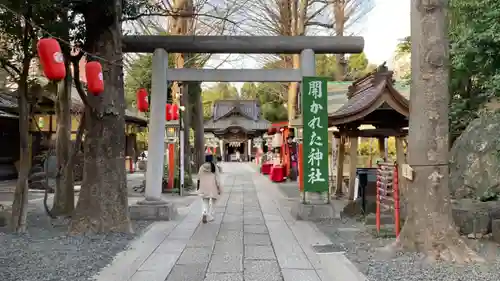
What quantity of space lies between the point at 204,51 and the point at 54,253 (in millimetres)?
5907

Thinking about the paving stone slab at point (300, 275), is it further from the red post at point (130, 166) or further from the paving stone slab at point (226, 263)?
the red post at point (130, 166)

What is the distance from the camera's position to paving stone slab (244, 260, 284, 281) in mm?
5754

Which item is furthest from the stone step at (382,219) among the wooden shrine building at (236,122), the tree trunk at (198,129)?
the wooden shrine building at (236,122)

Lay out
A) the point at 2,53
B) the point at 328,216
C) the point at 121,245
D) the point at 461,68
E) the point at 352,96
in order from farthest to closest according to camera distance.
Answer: the point at 352,96
the point at 461,68
the point at 328,216
the point at 2,53
the point at 121,245

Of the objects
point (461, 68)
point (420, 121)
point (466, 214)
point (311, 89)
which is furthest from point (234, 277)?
point (461, 68)

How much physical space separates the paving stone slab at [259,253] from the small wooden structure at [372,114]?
5.60 meters

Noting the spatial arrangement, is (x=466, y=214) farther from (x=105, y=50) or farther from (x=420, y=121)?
(x=105, y=50)

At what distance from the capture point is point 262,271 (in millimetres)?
6098

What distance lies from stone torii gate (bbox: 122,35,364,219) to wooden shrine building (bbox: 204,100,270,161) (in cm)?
3191

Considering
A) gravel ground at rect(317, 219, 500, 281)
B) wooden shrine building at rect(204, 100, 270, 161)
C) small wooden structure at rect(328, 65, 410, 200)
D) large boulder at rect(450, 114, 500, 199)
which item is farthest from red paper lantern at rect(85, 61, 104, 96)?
wooden shrine building at rect(204, 100, 270, 161)

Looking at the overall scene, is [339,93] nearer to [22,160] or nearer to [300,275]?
[22,160]

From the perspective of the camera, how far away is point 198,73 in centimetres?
1100

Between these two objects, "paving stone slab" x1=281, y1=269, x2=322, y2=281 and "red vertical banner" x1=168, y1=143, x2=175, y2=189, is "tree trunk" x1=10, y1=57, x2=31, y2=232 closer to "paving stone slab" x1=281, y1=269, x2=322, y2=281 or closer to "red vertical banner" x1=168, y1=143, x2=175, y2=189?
"paving stone slab" x1=281, y1=269, x2=322, y2=281

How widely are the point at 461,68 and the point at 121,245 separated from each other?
A: 9.69 m
